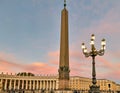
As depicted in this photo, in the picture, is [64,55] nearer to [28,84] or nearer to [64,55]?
[64,55]

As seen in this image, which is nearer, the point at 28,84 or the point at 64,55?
the point at 64,55

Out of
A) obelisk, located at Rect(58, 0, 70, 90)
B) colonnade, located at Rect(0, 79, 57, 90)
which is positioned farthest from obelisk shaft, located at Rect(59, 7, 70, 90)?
colonnade, located at Rect(0, 79, 57, 90)

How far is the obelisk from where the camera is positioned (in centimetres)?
3034

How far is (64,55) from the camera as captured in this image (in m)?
30.4

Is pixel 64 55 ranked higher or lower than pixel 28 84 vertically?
higher

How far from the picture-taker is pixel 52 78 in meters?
104

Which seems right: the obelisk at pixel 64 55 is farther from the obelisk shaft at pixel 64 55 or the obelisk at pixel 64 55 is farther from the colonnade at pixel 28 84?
the colonnade at pixel 28 84

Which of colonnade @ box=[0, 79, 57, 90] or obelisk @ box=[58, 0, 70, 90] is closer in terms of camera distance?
obelisk @ box=[58, 0, 70, 90]

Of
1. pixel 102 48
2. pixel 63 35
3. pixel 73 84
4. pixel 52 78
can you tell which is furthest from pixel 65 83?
pixel 73 84

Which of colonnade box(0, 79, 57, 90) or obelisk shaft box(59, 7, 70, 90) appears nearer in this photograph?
obelisk shaft box(59, 7, 70, 90)

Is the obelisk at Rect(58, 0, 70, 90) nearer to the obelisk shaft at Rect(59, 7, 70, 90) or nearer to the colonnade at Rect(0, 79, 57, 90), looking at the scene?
the obelisk shaft at Rect(59, 7, 70, 90)

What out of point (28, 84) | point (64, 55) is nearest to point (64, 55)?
point (64, 55)

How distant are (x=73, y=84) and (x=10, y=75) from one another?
3314cm

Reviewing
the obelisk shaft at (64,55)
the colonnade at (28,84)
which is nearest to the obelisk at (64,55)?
the obelisk shaft at (64,55)
